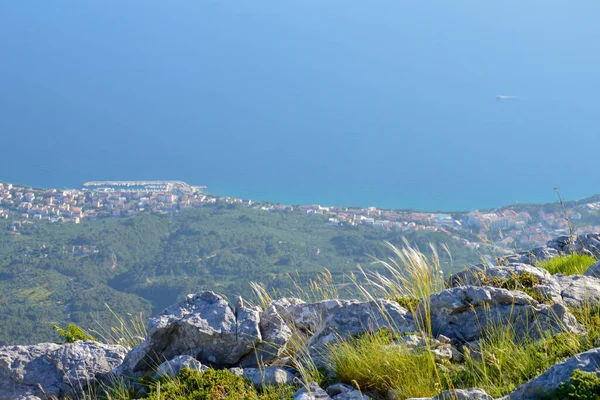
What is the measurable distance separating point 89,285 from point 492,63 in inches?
5523

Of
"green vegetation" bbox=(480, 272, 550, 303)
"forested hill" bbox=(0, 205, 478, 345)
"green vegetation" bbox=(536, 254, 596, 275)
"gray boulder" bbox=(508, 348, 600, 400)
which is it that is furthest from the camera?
"forested hill" bbox=(0, 205, 478, 345)

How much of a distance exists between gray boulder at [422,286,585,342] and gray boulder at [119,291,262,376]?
1.55m

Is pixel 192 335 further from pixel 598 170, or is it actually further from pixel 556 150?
pixel 556 150

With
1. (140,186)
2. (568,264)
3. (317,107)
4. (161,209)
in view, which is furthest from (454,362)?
(317,107)

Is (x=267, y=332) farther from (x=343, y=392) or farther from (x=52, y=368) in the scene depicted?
(x=52, y=368)

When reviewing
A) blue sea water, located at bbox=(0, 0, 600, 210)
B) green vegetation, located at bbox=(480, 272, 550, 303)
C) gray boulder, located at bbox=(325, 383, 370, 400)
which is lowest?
gray boulder, located at bbox=(325, 383, 370, 400)

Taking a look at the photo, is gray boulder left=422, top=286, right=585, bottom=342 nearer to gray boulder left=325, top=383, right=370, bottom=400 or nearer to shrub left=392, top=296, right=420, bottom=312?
shrub left=392, top=296, right=420, bottom=312

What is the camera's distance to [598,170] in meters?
87.0

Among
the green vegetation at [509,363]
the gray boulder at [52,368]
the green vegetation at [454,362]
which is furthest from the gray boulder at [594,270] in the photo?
the gray boulder at [52,368]

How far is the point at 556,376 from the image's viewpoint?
3168 millimetres

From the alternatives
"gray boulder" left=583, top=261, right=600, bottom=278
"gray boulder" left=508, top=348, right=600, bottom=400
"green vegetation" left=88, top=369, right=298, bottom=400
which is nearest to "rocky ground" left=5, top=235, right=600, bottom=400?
"green vegetation" left=88, top=369, right=298, bottom=400

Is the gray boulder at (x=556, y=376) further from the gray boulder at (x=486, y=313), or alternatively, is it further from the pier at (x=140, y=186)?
the pier at (x=140, y=186)

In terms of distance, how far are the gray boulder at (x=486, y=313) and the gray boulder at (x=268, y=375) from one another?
1235 mm

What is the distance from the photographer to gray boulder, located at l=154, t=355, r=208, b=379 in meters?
4.68
